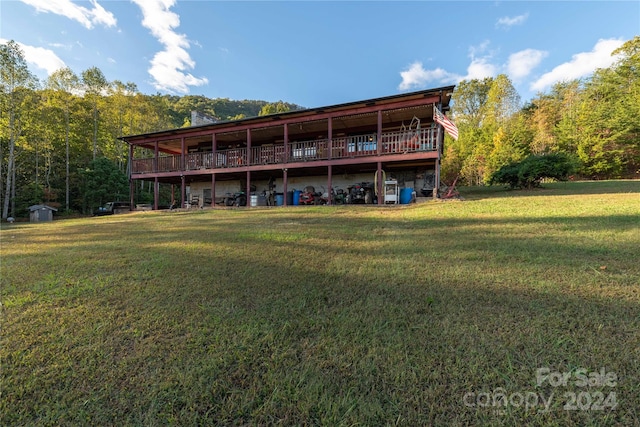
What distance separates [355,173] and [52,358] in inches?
501

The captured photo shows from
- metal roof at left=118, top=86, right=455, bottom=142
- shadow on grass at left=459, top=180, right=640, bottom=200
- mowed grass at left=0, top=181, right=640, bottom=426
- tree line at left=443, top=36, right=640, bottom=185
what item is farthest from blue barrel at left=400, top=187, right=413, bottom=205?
tree line at left=443, top=36, right=640, bottom=185

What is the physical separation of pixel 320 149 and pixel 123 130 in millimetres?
22842

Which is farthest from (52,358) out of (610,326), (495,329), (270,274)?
(610,326)

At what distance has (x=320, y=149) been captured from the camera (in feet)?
40.3

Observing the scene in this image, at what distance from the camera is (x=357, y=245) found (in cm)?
466

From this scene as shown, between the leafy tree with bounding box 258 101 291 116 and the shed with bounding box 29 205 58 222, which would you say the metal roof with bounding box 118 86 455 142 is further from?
the leafy tree with bounding box 258 101 291 116

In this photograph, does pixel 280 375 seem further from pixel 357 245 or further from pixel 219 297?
pixel 357 245

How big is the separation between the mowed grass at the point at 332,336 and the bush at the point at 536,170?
9.23 metres

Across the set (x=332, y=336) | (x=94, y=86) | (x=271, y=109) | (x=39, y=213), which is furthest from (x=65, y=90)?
(x=332, y=336)

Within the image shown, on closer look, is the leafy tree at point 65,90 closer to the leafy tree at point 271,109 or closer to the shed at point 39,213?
the shed at point 39,213

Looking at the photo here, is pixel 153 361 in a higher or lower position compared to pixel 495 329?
lower

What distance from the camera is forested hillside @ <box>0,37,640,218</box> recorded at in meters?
17.7

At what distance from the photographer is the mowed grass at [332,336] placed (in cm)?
153

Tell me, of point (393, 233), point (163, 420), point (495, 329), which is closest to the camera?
point (163, 420)
